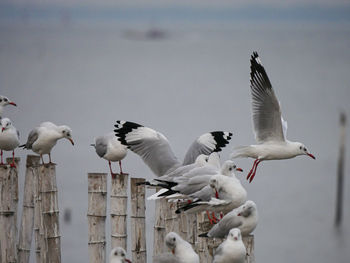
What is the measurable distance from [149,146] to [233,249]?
2492 mm

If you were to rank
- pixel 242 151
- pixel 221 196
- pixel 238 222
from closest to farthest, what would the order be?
pixel 238 222
pixel 221 196
pixel 242 151

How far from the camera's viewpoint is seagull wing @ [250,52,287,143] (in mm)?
7762

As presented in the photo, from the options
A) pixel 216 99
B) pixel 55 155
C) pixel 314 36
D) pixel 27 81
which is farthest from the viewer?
pixel 314 36

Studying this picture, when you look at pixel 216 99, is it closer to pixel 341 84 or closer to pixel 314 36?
pixel 341 84

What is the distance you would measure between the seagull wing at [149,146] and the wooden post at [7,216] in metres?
1.22

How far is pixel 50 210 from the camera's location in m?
6.14

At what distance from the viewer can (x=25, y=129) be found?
3027 centimetres

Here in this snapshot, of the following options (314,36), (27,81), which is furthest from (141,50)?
(27,81)

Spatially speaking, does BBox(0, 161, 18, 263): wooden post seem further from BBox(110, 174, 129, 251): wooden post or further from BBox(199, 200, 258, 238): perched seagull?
BBox(199, 200, 258, 238): perched seagull

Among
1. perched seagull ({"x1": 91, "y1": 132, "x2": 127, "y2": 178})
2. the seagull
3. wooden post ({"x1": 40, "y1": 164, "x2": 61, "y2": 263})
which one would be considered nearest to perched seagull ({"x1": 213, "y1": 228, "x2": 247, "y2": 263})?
the seagull

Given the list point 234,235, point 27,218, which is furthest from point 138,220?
point 234,235

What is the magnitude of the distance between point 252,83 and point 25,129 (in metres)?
23.4

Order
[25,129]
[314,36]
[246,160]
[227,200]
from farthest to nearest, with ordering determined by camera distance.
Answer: [314,36] → [25,129] → [246,160] → [227,200]

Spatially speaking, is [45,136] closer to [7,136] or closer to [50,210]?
[7,136]
